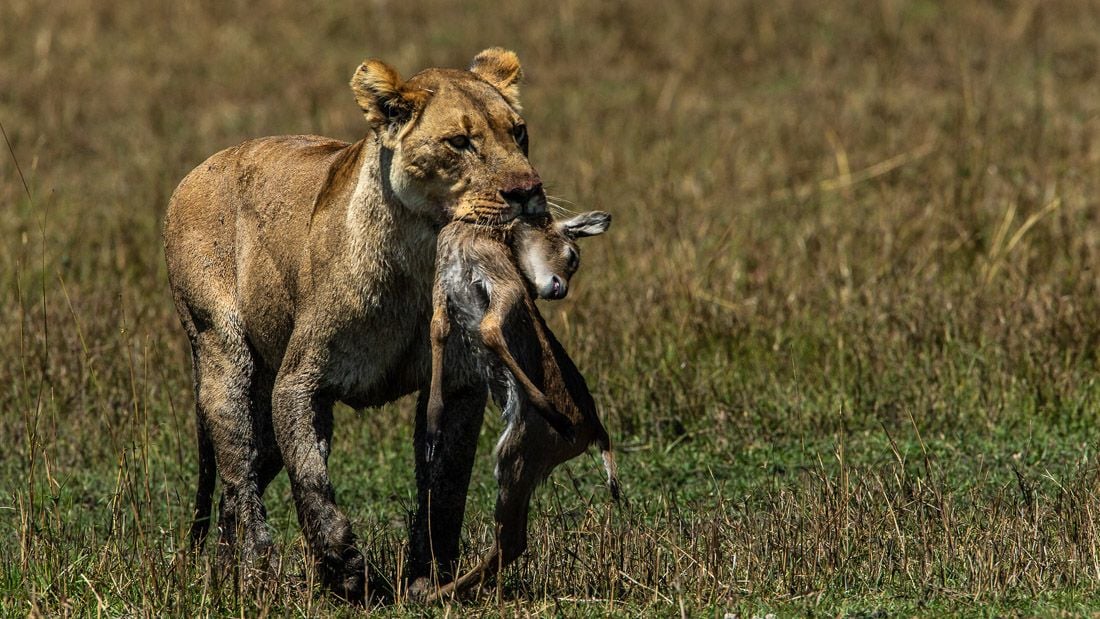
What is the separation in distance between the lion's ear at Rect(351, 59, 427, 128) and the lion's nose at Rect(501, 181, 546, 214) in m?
0.54

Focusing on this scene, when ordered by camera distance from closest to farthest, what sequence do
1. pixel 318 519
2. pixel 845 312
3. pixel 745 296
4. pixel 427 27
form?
pixel 318 519
pixel 845 312
pixel 745 296
pixel 427 27

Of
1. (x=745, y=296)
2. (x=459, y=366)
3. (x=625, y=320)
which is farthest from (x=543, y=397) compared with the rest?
(x=745, y=296)

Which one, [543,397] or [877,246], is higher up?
[543,397]

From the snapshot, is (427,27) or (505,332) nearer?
(505,332)

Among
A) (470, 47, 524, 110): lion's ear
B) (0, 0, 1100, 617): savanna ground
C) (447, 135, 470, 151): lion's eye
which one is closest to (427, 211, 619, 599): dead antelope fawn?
(447, 135, 470, 151): lion's eye

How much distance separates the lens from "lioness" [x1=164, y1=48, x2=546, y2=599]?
542 centimetres

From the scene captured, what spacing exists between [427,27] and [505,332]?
12.5 m

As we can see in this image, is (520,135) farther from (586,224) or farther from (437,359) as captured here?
(437,359)

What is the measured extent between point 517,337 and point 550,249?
28cm

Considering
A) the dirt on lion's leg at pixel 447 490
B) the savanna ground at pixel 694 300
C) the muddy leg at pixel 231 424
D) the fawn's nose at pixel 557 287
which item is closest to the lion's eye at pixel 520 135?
the fawn's nose at pixel 557 287

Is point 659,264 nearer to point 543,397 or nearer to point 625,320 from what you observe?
point 625,320

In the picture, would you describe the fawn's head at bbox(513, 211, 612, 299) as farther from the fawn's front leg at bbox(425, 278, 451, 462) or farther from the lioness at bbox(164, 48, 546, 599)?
the fawn's front leg at bbox(425, 278, 451, 462)

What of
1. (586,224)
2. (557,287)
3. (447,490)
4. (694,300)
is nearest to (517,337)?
(557,287)

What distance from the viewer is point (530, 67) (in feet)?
52.4
